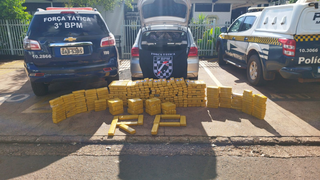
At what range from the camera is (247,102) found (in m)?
4.58

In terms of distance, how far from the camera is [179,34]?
6.21 meters

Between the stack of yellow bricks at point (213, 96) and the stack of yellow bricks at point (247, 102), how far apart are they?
0.53 m

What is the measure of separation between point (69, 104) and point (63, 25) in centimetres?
173

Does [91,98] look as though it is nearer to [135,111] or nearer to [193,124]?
[135,111]

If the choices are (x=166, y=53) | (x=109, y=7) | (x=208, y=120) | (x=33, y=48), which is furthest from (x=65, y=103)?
(x=109, y=7)

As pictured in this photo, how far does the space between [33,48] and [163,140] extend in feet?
10.9

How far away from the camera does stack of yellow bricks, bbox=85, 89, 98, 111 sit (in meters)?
4.77

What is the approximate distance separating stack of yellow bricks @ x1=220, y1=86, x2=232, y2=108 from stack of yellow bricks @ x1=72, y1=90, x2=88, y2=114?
2869mm

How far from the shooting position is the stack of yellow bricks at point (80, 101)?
4649mm

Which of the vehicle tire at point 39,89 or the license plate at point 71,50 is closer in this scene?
the license plate at point 71,50

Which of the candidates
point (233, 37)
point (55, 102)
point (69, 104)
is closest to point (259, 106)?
point (69, 104)

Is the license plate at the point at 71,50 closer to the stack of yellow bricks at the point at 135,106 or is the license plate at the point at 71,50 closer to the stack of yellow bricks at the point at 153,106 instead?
the stack of yellow bricks at the point at 135,106

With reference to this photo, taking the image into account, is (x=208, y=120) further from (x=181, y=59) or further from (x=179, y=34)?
(x=179, y=34)

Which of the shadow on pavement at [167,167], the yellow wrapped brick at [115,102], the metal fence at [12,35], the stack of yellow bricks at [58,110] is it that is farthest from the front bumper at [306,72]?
the metal fence at [12,35]
